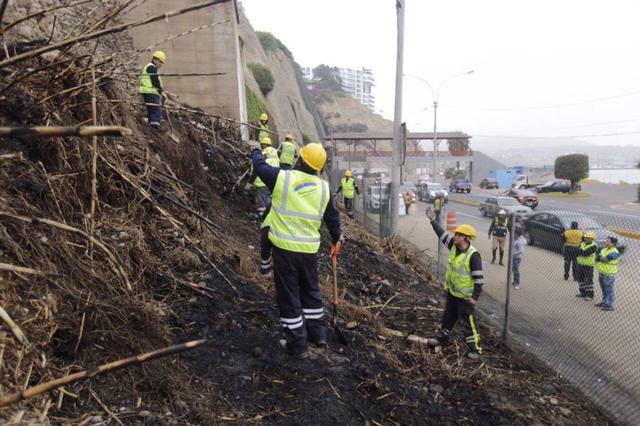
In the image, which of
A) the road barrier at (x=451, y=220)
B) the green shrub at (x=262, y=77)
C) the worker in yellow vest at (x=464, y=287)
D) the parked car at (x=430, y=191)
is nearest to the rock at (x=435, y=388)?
the worker in yellow vest at (x=464, y=287)

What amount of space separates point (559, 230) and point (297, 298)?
382 cm

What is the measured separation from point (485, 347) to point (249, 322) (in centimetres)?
303

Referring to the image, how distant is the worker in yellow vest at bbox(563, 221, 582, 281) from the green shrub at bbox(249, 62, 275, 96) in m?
24.8

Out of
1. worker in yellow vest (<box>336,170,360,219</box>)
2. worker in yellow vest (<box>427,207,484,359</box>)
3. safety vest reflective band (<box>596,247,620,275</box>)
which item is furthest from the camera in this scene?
worker in yellow vest (<box>336,170,360,219</box>)

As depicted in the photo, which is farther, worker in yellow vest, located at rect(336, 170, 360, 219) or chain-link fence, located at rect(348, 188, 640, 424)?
worker in yellow vest, located at rect(336, 170, 360, 219)

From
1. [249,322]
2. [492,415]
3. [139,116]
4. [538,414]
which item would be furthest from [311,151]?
[139,116]

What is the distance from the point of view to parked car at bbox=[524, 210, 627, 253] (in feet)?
17.8

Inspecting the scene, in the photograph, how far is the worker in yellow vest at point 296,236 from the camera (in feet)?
12.3

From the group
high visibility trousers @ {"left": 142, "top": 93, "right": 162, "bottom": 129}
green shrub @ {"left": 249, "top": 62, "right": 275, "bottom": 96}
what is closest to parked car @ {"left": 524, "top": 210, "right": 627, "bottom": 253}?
high visibility trousers @ {"left": 142, "top": 93, "right": 162, "bottom": 129}

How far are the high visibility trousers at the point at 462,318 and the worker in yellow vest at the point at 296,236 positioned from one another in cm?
192

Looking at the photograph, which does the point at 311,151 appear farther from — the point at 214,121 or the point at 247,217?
the point at 214,121

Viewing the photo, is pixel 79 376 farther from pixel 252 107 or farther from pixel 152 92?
pixel 252 107

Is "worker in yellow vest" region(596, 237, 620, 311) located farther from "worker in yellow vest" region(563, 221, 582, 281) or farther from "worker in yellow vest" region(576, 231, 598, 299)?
"worker in yellow vest" region(563, 221, 582, 281)

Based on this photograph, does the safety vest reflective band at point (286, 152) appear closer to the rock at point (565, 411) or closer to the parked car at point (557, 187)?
the rock at point (565, 411)
